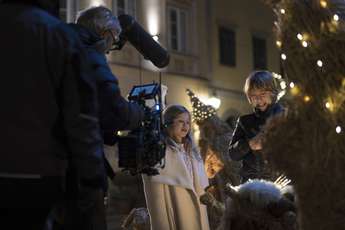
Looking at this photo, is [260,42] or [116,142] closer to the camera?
[116,142]

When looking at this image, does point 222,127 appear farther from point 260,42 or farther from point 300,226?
point 260,42

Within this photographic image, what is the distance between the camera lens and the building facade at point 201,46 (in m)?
20.4

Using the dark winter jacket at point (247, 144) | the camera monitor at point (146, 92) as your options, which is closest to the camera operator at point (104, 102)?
the camera monitor at point (146, 92)

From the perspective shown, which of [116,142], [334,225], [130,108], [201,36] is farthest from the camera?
[201,36]

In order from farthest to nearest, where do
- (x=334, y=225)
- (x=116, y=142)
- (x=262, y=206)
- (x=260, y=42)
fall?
1. (x=260, y=42)
2. (x=116, y=142)
3. (x=262, y=206)
4. (x=334, y=225)

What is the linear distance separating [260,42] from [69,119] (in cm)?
2605

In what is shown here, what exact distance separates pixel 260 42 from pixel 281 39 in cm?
2576

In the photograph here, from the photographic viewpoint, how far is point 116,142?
3736mm

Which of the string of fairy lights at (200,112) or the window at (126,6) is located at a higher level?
the window at (126,6)

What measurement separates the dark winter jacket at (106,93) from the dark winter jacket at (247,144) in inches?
62.2

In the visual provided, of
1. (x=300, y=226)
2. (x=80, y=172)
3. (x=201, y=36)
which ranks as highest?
(x=201, y=36)

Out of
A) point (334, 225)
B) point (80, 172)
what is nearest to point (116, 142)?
point (80, 172)

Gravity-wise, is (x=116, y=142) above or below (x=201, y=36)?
below

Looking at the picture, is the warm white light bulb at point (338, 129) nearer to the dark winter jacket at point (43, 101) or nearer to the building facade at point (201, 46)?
the dark winter jacket at point (43, 101)
